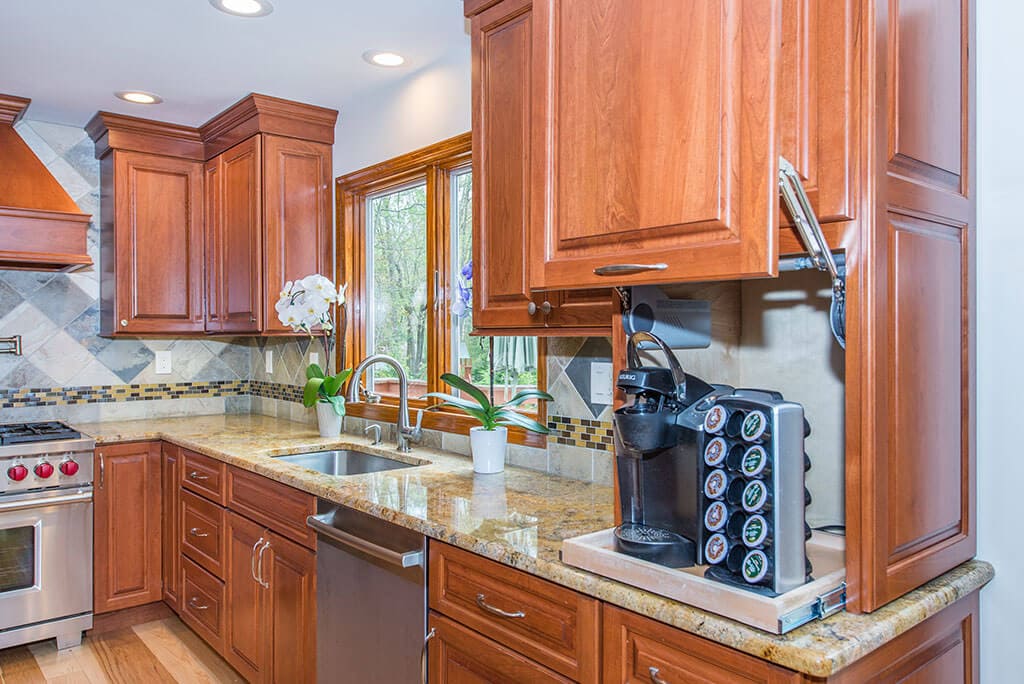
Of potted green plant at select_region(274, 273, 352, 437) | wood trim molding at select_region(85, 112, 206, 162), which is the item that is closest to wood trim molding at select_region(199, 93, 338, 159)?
wood trim molding at select_region(85, 112, 206, 162)

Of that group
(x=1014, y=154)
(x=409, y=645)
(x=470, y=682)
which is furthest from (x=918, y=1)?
(x=409, y=645)

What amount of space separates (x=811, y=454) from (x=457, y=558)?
2.69 feet

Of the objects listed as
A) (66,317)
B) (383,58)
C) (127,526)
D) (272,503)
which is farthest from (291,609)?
(66,317)

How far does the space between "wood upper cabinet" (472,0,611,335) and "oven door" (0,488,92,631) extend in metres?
2.16

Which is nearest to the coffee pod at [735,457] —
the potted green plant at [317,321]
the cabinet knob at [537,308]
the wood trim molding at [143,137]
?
the cabinet knob at [537,308]

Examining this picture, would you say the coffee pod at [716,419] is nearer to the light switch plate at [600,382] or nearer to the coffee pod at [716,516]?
the coffee pod at [716,516]

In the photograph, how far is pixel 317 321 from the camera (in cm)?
307

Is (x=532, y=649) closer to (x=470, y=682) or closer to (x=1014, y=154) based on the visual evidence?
(x=470, y=682)

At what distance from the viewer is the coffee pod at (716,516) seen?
4.07ft

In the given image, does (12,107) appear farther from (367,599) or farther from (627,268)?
(627,268)

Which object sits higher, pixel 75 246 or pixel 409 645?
pixel 75 246

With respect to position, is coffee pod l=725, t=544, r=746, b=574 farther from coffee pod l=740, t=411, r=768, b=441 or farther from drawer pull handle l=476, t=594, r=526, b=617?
drawer pull handle l=476, t=594, r=526, b=617

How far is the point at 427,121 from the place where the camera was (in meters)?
2.93

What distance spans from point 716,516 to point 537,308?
845mm
